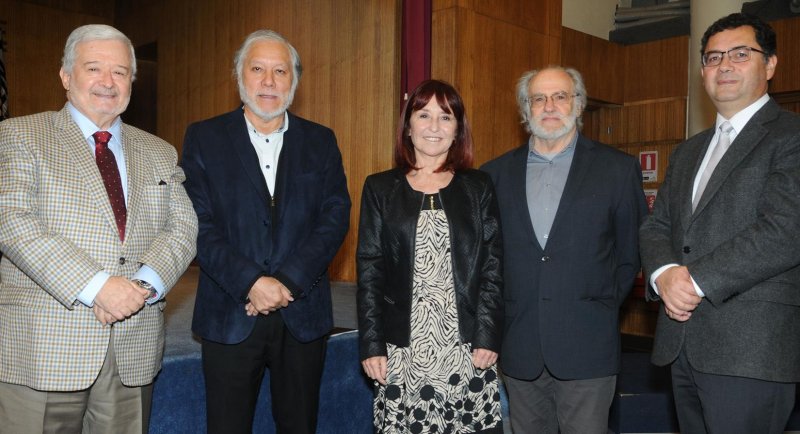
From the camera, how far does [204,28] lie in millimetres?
8312

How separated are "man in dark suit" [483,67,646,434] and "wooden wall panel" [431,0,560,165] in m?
2.96

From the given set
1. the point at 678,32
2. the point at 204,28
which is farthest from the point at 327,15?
the point at 678,32

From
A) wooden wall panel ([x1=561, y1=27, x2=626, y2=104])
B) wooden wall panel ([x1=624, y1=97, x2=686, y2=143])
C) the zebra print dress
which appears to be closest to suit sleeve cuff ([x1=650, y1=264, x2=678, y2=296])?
the zebra print dress

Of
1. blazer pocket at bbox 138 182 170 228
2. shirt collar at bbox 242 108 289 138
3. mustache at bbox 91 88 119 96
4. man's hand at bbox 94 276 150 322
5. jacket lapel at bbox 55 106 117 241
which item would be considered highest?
mustache at bbox 91 88 119 96

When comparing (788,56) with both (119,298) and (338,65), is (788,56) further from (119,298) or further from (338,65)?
(119,298)

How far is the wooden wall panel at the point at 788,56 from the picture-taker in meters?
5.94

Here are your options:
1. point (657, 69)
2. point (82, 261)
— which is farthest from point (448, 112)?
point (657, 69)

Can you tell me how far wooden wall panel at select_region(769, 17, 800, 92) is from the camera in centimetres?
594

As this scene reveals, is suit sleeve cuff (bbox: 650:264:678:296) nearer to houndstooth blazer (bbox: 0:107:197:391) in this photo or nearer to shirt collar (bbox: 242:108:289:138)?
shirt collar (bbox: 242:108:289:138)

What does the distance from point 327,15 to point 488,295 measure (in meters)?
4.84

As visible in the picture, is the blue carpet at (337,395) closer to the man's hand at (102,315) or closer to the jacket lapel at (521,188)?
A: the man's hand at (102,315)

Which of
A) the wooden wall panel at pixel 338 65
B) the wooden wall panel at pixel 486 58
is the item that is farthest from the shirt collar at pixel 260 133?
the wooden wall panel at pixel 338 65

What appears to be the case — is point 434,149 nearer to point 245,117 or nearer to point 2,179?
point 245,117

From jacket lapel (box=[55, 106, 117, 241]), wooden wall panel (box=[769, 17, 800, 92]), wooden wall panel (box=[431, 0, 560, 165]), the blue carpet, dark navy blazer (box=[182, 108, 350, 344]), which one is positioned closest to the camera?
jacket lapel (box=[55, 106, 117, 241])
